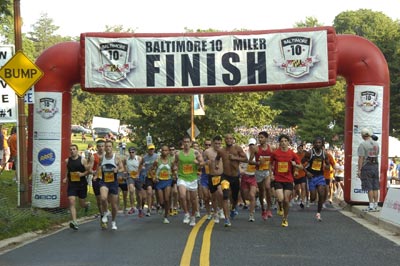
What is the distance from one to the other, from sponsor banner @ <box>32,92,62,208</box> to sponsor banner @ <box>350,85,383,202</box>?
7711mm

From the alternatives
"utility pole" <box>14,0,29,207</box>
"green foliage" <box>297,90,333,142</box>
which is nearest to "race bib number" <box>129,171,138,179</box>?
"utility pole" <box>14,0,29,207</box>

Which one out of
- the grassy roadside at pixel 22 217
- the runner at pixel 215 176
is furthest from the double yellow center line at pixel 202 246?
the grassy roadside at pixel 22 217

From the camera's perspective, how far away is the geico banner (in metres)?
18.9

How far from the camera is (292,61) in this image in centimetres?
1886

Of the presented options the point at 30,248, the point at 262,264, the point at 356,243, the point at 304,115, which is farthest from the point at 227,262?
the point at 304,115

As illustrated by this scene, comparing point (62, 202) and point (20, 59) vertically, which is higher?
point (20, 59)

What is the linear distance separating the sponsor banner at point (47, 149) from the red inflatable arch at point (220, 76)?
1.0 inches

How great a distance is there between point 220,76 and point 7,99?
5739mm

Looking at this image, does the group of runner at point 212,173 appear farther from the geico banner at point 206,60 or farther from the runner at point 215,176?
the geico banner at point 206,60

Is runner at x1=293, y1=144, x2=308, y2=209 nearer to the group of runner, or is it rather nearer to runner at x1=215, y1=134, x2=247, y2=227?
the group of runner

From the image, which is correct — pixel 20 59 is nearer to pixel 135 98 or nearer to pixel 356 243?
pixel 356 243

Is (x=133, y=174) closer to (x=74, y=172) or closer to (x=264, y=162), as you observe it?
(x=264, y=162)

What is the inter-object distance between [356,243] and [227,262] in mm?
2938

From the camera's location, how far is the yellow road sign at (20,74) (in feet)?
49.8
